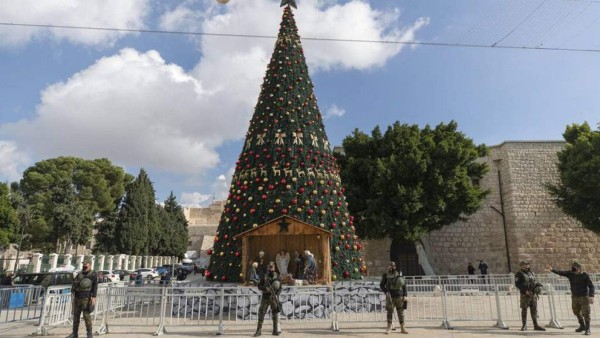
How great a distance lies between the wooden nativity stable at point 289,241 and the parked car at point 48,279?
9300 mm

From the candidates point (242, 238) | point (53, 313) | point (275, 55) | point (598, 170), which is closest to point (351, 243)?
point (242, 238)

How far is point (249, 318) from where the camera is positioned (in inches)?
395

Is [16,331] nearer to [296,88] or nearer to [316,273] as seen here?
[316,273]

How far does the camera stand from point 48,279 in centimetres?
1609

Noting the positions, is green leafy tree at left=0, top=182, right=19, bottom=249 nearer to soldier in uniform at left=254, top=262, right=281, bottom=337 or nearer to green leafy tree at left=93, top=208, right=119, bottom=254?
green leafy tree at left=93, top=208, right=119, bottom=254

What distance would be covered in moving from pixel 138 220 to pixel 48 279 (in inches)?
855

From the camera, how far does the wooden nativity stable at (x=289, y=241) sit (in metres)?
11.0

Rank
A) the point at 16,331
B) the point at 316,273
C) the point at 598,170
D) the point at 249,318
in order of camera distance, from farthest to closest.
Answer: the point at 598,170, the point at 316,273, the point at 249,318, the point at 16,331

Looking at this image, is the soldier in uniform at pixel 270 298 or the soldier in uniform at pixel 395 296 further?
the soldier in uniform at pixel 395 296

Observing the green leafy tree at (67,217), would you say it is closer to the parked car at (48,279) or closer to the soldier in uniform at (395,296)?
the parked car at (48,279)

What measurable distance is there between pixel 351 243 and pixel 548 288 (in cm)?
519

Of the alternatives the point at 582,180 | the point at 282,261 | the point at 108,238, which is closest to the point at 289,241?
the point at 282,261

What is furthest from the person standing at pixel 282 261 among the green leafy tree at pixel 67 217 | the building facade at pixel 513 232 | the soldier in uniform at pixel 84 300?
the green leafy tree at pixel 67 217

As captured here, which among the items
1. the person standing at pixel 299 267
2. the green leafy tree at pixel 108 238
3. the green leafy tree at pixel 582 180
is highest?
the green leafy tree at pixel 582 180
